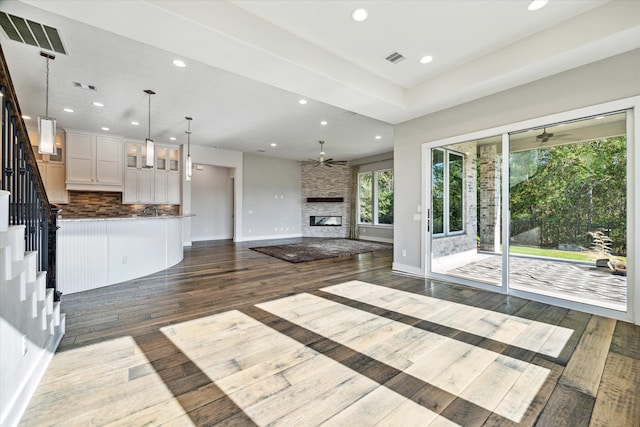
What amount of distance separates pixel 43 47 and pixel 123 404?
4113 mm

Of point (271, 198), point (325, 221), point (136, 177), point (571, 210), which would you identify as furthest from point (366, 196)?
point (136, 177)

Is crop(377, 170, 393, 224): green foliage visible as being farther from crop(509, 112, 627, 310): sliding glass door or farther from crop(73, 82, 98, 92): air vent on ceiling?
crop(73, 82, 98, 92): air vent on ceiling

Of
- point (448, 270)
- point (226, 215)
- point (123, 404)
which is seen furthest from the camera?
point (226, 215)

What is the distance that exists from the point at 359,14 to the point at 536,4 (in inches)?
66.6

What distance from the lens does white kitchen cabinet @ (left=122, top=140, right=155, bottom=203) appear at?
754cm

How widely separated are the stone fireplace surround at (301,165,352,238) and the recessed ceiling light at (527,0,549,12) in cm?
817

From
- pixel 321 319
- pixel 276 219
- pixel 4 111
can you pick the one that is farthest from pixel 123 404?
pixel 276 219

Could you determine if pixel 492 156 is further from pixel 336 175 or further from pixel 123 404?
pixel 336 175

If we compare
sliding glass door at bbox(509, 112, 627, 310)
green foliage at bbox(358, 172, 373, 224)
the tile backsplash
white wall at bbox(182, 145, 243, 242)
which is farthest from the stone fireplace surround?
sliding glass door at bbox(509, 112, 627, 310)

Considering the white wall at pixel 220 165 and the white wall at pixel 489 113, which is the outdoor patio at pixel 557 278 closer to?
the white wall at pixel 489 113

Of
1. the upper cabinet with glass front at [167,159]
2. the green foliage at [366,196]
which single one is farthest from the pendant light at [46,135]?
the green foliage at [366,196]

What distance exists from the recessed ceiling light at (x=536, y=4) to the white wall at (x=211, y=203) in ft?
30.2

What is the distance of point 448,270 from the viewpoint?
4.74 metres

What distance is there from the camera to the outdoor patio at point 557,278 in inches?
123
